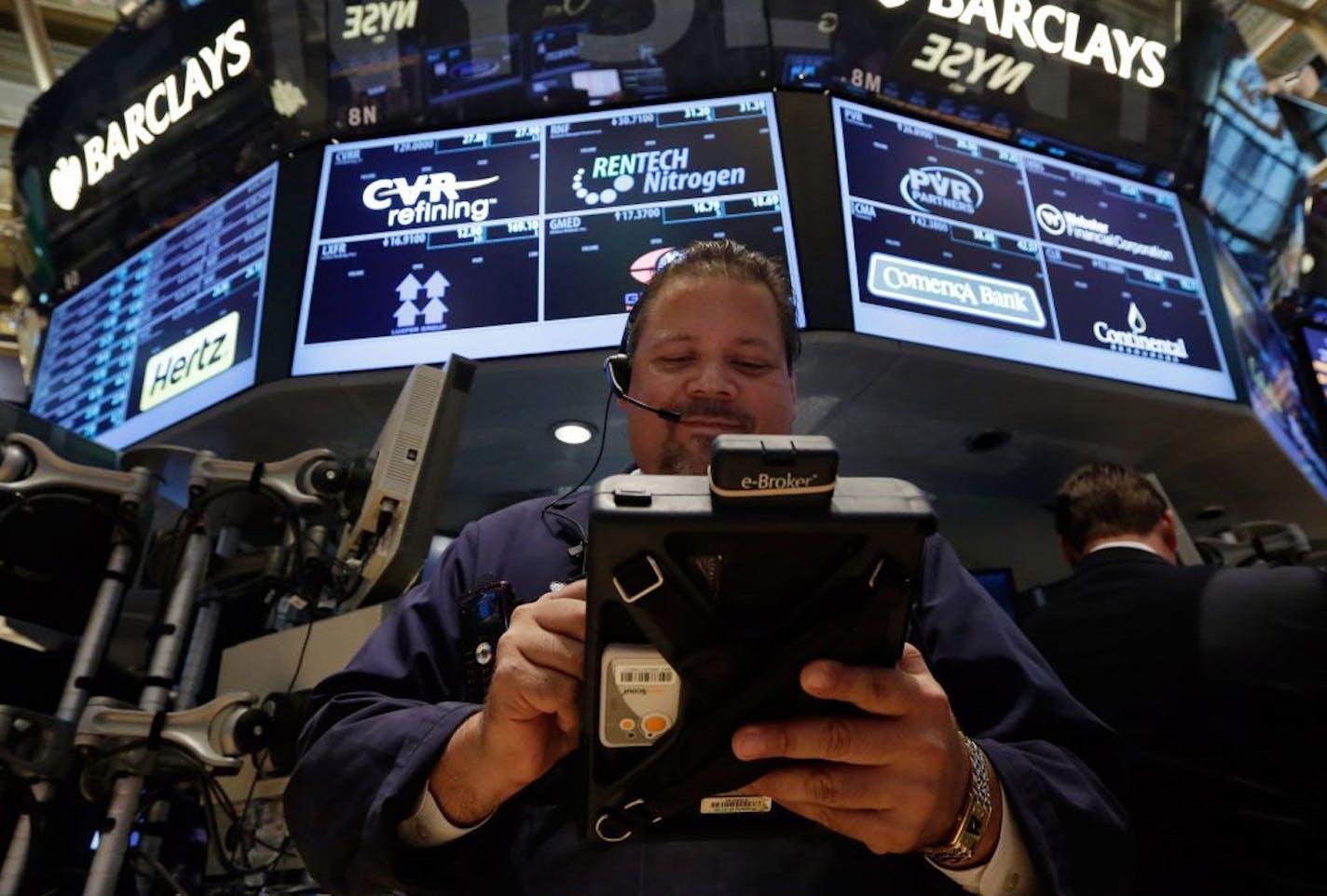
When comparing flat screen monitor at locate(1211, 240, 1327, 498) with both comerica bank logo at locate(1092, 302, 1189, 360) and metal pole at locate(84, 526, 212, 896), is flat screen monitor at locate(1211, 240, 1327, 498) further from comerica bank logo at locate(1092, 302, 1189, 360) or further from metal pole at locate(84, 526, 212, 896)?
metal pole at locate(84, 526, 212, 896)

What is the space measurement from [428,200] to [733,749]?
246 centimetres

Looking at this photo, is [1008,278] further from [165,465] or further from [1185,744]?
[165,465]

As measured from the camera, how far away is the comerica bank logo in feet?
9.02

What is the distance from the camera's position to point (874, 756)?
646 millimetres

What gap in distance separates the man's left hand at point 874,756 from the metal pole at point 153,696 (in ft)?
5.32

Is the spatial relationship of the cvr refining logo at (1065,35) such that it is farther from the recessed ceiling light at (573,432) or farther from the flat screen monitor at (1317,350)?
the recessed ceiling light at (573,432)

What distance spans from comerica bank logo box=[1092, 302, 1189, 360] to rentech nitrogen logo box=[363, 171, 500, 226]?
1953 millimetres

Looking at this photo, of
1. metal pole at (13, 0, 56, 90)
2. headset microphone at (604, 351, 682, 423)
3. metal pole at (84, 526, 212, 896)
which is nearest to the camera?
headset microphone at (604, 351, 682, 423)

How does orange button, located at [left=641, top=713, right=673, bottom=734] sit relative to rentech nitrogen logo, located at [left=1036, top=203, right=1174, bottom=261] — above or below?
below

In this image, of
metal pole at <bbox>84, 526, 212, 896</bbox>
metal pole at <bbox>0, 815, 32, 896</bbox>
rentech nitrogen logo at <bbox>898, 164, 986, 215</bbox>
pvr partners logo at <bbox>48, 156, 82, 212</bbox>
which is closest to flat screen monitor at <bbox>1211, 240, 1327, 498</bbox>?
rentech nitrogen logo at <bbox>898, 164, 986, 215</bbox>

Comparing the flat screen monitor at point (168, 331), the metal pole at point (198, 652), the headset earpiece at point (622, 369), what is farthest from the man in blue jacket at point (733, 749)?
the flat screen monitor at point (168, 331)

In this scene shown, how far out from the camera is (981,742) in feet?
2.76

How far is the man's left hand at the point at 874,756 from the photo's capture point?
0.63 metres

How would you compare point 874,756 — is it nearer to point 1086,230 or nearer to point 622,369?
point 622,369
